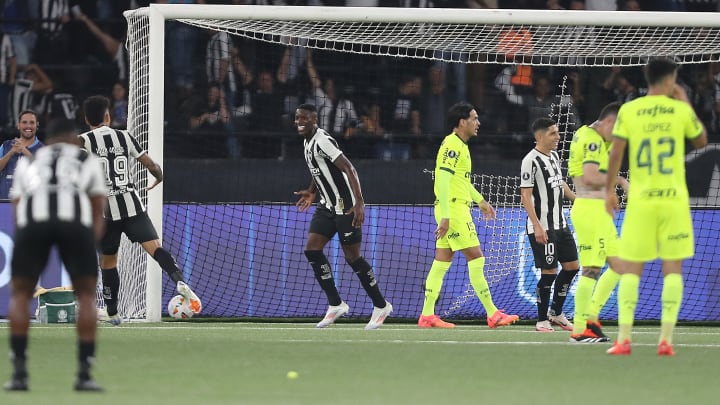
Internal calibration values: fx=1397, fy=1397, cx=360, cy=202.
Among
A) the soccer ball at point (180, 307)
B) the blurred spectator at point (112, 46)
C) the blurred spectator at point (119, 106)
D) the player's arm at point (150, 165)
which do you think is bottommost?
the soccer ball at point (180, 307)

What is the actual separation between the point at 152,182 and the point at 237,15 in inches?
77.8

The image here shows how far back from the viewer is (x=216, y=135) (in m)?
18.2

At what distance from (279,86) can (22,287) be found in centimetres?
1133

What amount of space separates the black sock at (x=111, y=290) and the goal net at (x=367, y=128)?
0.88 metres

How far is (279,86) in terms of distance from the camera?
18.8m

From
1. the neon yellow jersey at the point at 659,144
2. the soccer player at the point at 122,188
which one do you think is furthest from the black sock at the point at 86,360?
the soccer player at the point at 122,188

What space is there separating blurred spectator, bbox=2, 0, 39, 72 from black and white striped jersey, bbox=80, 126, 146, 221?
6481mm

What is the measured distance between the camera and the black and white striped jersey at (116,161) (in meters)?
13.1

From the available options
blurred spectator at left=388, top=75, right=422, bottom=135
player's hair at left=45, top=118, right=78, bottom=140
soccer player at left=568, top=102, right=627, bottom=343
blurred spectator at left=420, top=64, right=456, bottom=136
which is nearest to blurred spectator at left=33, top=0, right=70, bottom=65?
blurred spectator at left=388, top=75, right=422, bottom=135

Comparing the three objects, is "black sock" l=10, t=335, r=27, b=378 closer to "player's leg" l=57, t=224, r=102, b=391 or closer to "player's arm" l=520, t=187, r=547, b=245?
"player's leg" l=57, t=224, r=102, b=391

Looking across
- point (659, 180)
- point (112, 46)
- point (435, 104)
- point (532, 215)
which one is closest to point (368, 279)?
point (532, 215)

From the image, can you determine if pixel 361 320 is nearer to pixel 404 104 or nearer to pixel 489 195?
pixel 489 195

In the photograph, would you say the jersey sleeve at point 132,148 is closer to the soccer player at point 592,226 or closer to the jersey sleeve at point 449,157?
the jersey sleeve at point 449,157

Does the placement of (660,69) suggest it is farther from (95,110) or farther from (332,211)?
(95,110)
